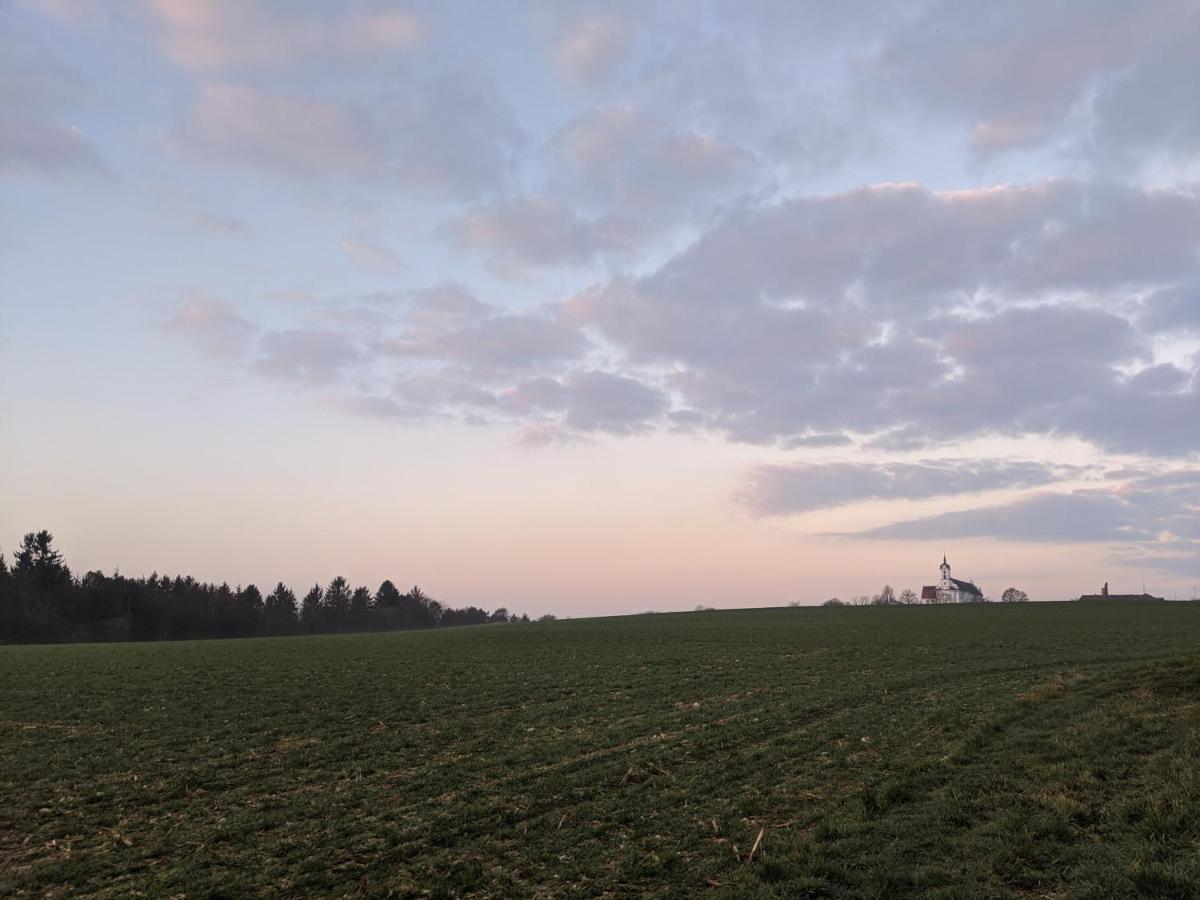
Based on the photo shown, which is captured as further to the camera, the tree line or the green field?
the tree line

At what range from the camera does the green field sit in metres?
9.67

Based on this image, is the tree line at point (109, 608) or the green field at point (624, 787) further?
the tree line at point (109, 608)

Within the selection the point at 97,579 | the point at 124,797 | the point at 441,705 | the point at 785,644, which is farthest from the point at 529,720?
the point at 97,579

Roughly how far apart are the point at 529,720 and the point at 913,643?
32050mm

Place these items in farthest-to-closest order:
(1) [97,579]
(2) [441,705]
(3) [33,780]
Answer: (1) [97,579] < (2) [441,705] < (3) [33,780]

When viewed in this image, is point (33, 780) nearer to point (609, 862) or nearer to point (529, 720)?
point (529, 720)

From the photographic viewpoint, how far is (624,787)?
1397 cm

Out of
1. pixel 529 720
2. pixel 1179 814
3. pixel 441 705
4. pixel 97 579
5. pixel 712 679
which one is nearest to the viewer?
pixel 1179 814

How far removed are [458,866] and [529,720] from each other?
38.7ft

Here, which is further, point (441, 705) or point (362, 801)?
point (441, 705)

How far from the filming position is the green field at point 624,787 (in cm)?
967

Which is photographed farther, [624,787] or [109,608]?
[109,608]

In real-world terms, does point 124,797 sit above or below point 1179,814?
below

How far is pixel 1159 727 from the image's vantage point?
14.7m
